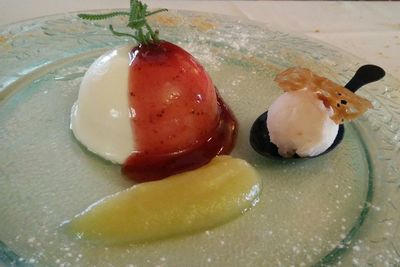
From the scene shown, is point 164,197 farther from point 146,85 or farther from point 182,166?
point 146,85

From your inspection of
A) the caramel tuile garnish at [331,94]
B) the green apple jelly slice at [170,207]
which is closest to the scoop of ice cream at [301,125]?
the caramel tuile garnish at [331,94]

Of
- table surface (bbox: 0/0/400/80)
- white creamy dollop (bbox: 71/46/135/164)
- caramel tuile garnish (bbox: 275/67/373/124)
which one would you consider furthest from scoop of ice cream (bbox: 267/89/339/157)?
table surface (bbox: 0/0/400/80)

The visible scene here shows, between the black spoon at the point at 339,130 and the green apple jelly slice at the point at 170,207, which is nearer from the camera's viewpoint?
the green apple jelly slice at the point at 170,207

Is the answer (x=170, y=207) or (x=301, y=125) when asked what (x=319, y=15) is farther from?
(x=170, y=207)

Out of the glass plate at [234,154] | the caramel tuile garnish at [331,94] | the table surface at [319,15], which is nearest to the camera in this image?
the glass plate at [234,154]

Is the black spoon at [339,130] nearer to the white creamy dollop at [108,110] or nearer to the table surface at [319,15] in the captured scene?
the white creamy dollop at [108,110]

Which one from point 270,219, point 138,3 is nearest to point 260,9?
point 138,3

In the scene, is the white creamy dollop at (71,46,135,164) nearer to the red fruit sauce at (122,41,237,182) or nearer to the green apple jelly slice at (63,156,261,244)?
the red fruit sauce at (122,41,237,182)

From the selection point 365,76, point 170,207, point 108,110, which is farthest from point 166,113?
point 365,76
